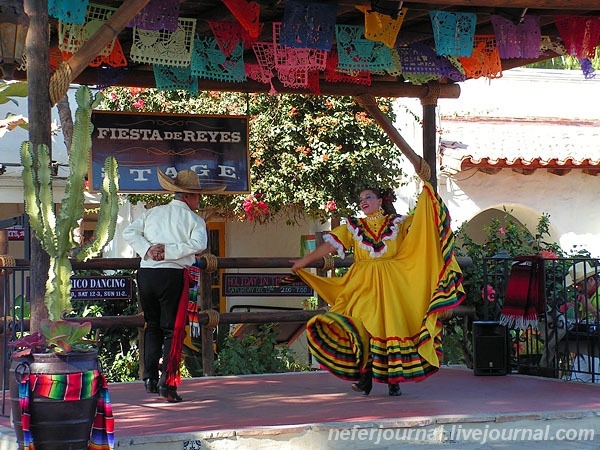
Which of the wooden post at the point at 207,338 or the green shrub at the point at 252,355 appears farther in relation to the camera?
the green shrub at the point at 252,355

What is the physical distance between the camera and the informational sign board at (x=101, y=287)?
10016 mm

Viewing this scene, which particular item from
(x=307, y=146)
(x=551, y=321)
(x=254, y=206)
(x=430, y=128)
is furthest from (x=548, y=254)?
(x=254, y=206)

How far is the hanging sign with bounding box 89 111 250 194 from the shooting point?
10383mm

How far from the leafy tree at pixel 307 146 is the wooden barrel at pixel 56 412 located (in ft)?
29.2

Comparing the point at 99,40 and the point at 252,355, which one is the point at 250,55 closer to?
the point at 252,355

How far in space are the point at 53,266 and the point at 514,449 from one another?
125 inches

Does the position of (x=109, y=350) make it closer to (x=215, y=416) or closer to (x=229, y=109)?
(x=215, y=416)

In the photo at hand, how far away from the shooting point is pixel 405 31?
955 cm

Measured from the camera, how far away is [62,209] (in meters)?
6.19

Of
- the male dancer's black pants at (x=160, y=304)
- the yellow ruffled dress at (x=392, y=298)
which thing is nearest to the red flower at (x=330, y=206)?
the yellow ruffled dress at (x=392, y=298)

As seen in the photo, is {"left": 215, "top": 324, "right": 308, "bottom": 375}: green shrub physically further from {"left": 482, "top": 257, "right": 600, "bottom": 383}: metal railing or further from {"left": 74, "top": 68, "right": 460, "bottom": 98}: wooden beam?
{"left": 74, "top": 68, "right": 460, "bottom": 98}: wooden beam

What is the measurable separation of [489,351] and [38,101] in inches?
205

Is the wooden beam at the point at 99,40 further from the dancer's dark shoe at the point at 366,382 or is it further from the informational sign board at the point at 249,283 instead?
the informational sign board at the point at 249,283


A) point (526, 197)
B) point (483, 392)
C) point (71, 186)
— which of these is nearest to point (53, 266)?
point (71, 186)
